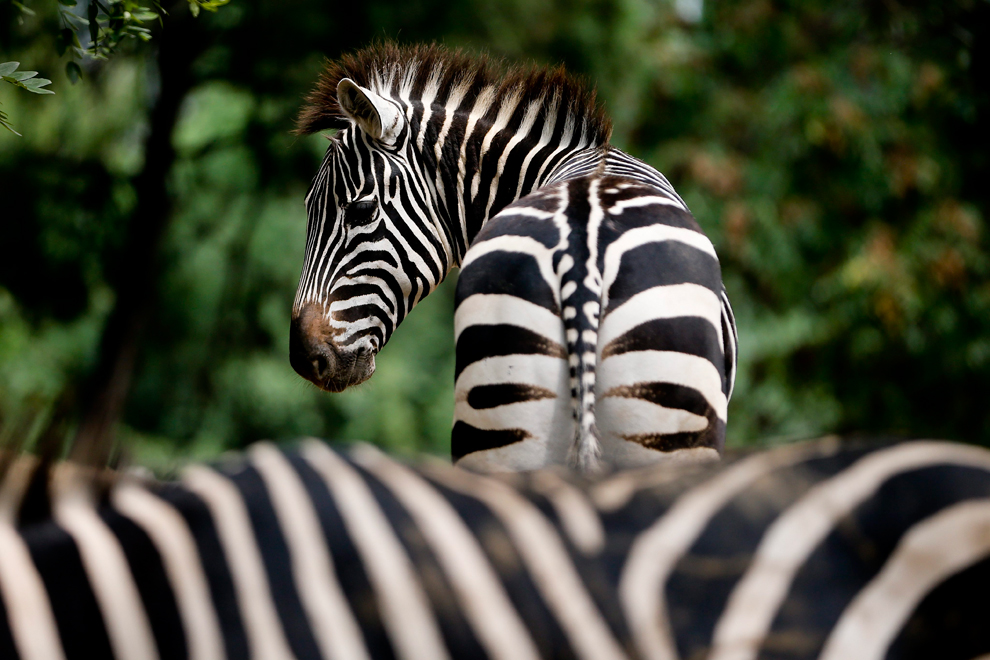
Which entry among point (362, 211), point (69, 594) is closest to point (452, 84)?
point (362, 211)

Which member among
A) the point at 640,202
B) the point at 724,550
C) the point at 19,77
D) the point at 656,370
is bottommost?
the point at 724,550

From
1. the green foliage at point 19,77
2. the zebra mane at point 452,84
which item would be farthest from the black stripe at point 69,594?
the zebra mane at point 452,84

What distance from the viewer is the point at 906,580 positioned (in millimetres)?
1109

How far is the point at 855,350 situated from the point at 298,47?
7.41 metres

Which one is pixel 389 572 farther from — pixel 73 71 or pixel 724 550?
pixel 73 71

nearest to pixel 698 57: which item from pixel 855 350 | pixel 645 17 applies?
pixel 645 17

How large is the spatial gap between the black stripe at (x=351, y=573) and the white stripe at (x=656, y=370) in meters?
1.34

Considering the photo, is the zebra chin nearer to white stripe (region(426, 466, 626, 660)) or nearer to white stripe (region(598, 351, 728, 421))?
white stripe (region(598, 351, 728, 421))

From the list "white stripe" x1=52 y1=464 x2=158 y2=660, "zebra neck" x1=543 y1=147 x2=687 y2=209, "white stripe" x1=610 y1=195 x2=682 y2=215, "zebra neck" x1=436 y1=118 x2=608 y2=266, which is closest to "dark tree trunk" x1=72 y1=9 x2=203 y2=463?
"zebra neck" x1=436 y1=118 x2=608 y2=266

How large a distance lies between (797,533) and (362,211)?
2238 mm

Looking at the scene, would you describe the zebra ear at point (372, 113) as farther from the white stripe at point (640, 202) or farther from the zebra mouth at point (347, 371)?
the white stripe at point (640, 202)

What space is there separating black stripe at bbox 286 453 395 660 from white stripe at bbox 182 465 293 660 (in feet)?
0.30

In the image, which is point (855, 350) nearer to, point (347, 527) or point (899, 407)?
point (899, 407)

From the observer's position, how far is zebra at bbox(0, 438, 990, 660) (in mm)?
1035
